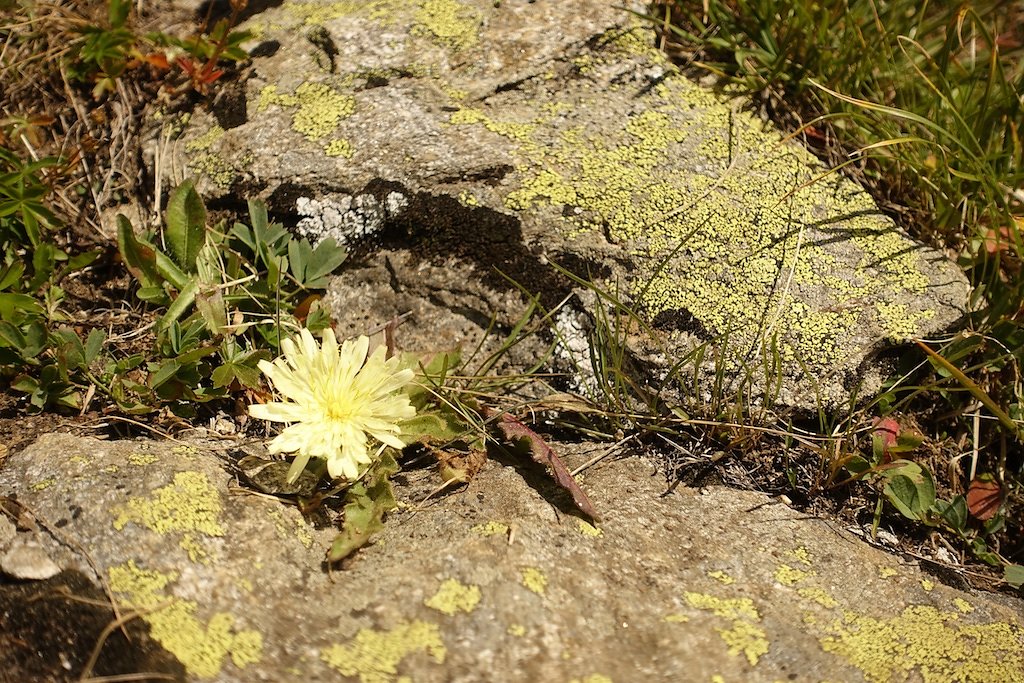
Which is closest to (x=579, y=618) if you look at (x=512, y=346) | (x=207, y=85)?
(x=512, y=346)

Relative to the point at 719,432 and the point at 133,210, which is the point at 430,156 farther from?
the point at 719,432

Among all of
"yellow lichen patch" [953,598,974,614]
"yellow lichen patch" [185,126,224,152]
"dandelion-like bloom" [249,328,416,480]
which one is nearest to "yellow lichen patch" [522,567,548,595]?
"dandelion-like bloom" [249,328,416,480]

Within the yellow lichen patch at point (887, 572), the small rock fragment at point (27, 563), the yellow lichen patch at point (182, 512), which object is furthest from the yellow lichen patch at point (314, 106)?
the yellow lichen patch at point (887, 572)

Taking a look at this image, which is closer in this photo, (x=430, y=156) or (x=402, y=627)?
(x=402, y=627)

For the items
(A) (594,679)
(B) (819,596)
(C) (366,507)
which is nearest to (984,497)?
(B) (819,596)

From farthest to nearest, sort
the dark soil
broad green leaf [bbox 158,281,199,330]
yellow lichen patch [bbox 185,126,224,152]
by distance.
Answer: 1. yellow lichen patch [bbox 185,126,224,152]
2. broad green leaf [bbox 158,281,199,330]
3. the dark soil

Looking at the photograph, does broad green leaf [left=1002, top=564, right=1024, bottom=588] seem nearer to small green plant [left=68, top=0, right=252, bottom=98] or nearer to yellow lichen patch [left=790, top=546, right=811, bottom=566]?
yellow lichen patch [left=790, top=546, right=811, bottom=566]
